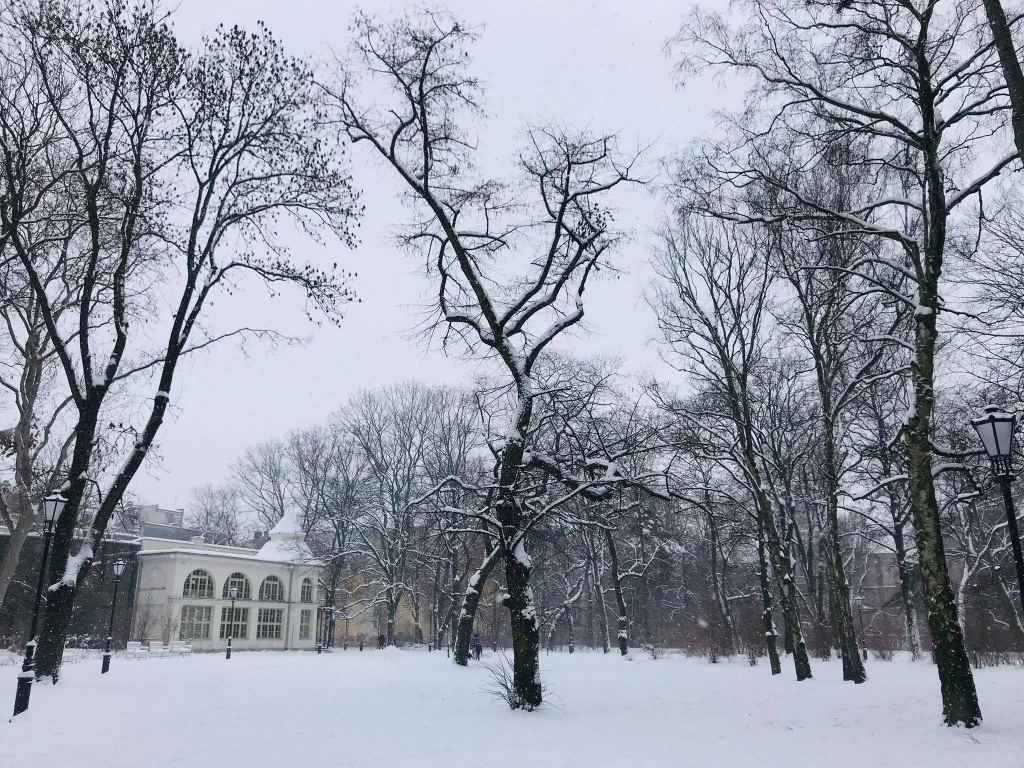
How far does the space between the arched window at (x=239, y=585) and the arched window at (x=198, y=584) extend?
1.09 metres

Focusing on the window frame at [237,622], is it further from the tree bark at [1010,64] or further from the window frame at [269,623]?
the tree bark at [1010,64]

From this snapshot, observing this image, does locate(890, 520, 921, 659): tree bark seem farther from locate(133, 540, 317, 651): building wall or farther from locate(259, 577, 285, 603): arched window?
locate(259, 577, 285, 603): arched window

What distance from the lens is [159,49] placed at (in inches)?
511

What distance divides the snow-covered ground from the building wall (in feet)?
92.9

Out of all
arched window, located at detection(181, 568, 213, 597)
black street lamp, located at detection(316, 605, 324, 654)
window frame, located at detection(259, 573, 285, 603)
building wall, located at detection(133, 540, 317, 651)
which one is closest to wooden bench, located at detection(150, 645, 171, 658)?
building wall, located at detection(133, 540, 317, 651)

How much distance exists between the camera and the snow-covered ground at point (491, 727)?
7891 millimetres

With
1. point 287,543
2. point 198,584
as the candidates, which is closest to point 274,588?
point 287,543

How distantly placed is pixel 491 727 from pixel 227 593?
136ft

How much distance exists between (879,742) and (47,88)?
15957 mm

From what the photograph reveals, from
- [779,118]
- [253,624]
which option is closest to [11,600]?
[253,624]

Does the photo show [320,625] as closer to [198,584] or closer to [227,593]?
[227,593]

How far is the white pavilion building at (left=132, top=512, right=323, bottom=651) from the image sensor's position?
42688 mm

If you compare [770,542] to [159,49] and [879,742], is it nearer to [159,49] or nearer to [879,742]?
[879,742]

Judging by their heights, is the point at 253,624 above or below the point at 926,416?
below
